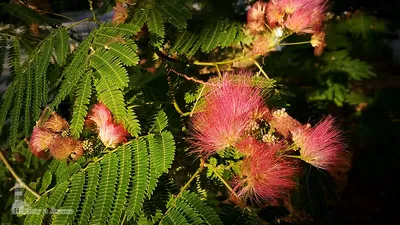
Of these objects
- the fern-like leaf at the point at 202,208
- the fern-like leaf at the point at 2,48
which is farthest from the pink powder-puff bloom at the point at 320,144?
the fern-like leaf at the point at 2,48

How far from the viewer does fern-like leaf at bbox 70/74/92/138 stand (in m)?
1.07

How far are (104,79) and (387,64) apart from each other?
199 inches

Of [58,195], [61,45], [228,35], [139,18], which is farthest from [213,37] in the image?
[58,195]

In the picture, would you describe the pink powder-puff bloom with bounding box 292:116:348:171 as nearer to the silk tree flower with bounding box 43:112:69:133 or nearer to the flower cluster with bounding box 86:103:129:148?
the flower cluster with bounding box 86:103:129:148

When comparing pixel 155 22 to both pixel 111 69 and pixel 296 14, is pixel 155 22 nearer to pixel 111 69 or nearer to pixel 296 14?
pixel 111 69

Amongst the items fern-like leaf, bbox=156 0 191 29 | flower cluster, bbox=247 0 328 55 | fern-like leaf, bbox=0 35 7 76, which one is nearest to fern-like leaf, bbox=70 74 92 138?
fern-like leaf, bbox=156 0 191 29

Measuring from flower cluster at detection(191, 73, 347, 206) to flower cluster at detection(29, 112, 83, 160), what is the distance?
31 centimetres

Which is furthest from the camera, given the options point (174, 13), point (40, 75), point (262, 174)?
point (174, 13)

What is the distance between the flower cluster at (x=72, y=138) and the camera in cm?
107

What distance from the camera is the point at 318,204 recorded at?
4.02 ft

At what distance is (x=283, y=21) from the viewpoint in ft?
4.41

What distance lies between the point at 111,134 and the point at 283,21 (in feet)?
2.12

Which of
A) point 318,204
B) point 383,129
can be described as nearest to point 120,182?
point 318,204

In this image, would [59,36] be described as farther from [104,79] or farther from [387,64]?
[387,64]
